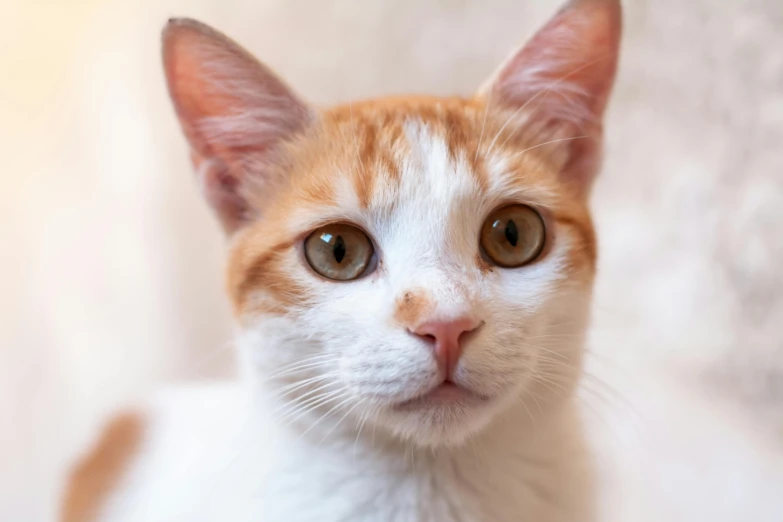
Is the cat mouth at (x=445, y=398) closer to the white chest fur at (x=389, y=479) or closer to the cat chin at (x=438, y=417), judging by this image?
the cat chin at (x=438, y=417)

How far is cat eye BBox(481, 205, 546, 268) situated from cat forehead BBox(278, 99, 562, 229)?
0.02m

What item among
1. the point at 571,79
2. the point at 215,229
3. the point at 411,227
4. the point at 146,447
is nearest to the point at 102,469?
the point at 146,447

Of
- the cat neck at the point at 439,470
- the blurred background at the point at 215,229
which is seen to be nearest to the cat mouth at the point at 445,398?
the cat neck at the point at 439,470

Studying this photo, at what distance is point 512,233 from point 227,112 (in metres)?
0.47

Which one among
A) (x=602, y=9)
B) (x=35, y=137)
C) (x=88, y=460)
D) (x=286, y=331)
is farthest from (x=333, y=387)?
(x=35, y=137)

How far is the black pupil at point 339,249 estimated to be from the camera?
86 centimetres

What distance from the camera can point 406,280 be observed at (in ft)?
2.56

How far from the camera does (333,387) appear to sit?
829 mm

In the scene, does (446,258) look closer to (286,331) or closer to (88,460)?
(286,331)

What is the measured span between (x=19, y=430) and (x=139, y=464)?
28 centimetres

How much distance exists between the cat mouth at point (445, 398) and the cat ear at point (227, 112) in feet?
1.38

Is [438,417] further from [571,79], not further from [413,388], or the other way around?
[571,79]

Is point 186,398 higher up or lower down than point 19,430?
higher up

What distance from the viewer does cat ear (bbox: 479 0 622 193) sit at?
37.1 inches
